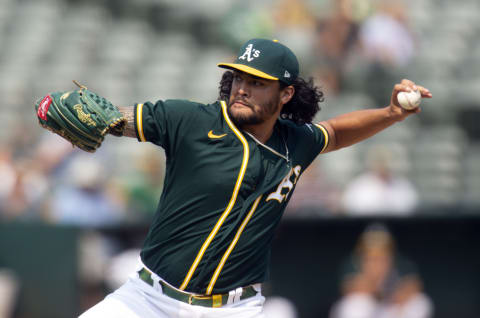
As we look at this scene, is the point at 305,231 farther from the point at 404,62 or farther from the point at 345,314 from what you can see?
the point at 404,62

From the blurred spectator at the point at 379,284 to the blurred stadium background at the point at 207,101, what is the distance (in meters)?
0.13

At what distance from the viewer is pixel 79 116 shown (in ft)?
12.2

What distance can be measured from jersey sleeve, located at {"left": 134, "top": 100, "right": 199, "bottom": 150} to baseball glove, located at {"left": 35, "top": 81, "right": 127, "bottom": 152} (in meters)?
0.09

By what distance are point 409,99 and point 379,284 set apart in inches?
136

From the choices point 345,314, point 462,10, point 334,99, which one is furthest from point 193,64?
point 345,314

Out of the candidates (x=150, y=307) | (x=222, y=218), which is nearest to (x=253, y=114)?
(x=222, y=218)

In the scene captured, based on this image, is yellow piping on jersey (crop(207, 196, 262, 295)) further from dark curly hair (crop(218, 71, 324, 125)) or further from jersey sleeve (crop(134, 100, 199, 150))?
dark curly hair (crop(218, 71, 324, 125))

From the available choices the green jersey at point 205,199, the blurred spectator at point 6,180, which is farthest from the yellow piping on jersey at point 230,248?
the blurred spectator at point 6,180

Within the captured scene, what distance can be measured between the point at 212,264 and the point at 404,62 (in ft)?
23.7

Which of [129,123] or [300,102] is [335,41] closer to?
[300,102]

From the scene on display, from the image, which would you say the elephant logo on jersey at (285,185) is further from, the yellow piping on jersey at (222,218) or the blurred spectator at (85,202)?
the blurred spectator at (85,202)

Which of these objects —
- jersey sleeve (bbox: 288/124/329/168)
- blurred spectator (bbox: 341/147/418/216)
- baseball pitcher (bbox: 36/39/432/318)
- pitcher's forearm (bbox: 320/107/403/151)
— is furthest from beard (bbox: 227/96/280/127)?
blurred spectator (bbox: 341/147/418/216)

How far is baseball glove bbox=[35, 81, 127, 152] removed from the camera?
3.72 metres

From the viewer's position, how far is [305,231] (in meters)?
7.77
